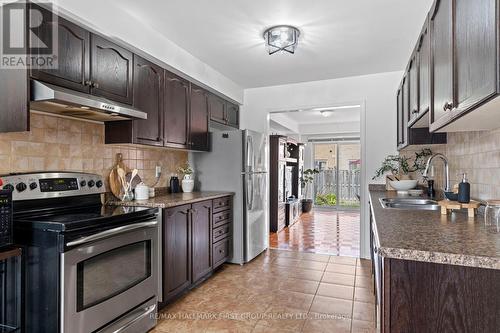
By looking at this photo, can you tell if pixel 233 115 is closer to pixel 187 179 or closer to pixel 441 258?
pixel 187 179

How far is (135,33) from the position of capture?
248cm

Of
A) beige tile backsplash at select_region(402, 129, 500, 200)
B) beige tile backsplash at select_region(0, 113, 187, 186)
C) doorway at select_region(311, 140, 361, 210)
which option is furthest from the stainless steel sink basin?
doorway at select_region(311, 140, 361, 210)

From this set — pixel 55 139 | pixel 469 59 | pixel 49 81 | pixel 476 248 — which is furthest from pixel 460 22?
pixel 55 139

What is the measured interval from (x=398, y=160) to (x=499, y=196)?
2.21 m

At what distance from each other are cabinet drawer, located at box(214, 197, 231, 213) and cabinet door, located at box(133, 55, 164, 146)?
901 mm

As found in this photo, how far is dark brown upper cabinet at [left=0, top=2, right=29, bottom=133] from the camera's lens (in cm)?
175

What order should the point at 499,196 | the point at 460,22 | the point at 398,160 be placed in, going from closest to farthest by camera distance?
the point at 460,22
the point at 499,196
the point at 398,160

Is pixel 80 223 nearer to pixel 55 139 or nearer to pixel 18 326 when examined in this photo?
pixel 18 326

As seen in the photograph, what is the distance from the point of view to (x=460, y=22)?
117cm

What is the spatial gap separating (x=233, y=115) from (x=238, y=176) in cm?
123

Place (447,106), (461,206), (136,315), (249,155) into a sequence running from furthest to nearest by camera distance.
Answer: (249,155), (136,315), (461,206), (447,106)

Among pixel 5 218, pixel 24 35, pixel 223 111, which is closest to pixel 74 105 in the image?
pixel 24 35

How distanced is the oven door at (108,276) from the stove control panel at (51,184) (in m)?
0.60

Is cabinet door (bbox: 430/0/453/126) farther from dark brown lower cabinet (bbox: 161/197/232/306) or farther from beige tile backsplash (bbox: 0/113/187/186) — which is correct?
beige tile backsplash (bbox: 0/113/187/186)
